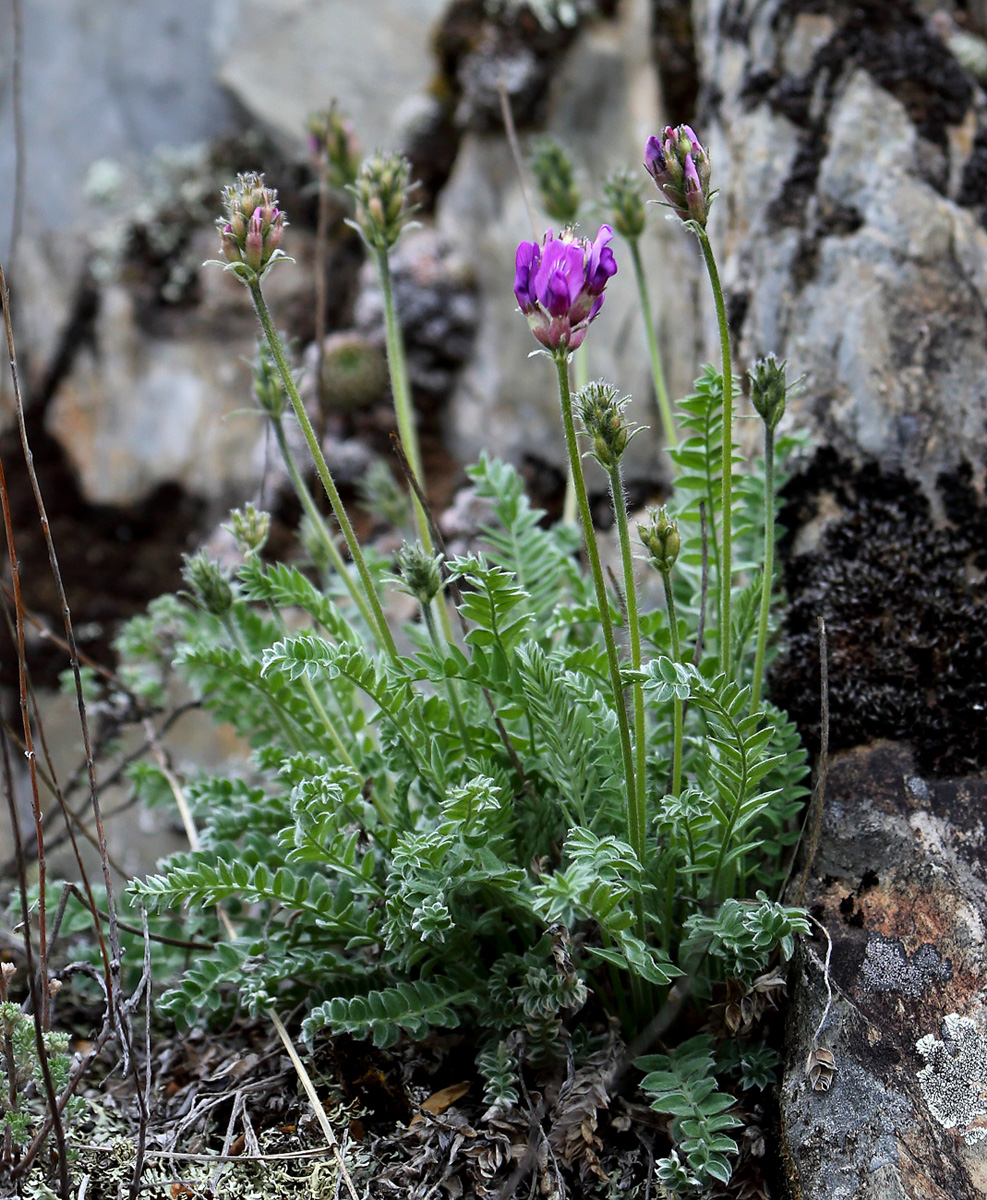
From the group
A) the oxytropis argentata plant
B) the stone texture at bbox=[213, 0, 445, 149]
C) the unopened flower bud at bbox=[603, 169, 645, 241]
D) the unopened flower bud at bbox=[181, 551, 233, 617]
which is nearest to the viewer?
the oxytropis argentata plant

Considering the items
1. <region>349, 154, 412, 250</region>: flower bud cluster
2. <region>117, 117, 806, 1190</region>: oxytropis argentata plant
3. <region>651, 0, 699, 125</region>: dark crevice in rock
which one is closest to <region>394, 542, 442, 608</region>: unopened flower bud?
Answer: <region>117, 117, 806, 1190</region>: oxytropis argentata plant

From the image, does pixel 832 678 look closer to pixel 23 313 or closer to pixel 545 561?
pixel 545 561

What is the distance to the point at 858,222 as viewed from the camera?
254 centimetres

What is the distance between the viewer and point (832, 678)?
196cm

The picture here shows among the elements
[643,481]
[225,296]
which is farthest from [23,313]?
[643,481]

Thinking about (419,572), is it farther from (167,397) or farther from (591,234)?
(167,397)

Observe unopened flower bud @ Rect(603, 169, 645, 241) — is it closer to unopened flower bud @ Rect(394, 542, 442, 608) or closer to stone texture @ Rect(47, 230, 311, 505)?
unopened flower bud @ Rect(394, 542, 442, 608)

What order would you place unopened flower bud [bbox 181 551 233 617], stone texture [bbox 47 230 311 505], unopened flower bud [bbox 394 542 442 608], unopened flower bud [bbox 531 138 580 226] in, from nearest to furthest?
1. unopened flower bud [bbox 394 542 442 608]
2. unopened flower bud [bbox 181 551 233 617]
3. unopened flower bud [bbox 531 138 580 226]
4. stone texture [bbox 47 230 311 505]

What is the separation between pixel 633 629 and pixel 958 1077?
81 cm

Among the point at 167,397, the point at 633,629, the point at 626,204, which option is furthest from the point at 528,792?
the point at 167,397

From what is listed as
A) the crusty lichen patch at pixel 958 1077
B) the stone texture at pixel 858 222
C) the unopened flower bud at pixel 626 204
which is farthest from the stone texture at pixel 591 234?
the crusty lichen patch at pixel 958 1077

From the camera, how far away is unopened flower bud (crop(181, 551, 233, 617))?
1.75 metres

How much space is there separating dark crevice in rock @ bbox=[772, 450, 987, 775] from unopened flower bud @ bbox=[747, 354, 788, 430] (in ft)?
2.05

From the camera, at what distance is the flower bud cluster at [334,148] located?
2566 mm
